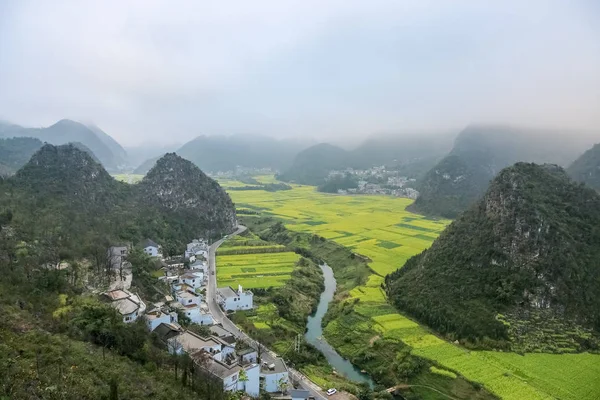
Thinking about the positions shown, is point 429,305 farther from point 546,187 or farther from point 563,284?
point 546,187

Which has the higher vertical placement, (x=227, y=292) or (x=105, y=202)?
(x=105, y=202)

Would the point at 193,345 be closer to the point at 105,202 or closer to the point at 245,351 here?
the point at 245,351

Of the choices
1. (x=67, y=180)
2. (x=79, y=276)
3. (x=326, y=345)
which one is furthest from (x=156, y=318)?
(x=67, y=180)

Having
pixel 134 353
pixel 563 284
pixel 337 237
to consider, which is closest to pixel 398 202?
pixel 337 237

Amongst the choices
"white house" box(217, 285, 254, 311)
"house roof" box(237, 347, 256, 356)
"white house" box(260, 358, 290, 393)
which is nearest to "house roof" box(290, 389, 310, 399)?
"white house" box(260, 358, 290, 393)

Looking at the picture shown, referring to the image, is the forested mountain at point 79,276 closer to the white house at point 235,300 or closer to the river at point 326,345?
the white house at point 235,300

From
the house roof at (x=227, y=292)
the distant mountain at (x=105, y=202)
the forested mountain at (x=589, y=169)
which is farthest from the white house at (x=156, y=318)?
the forested mountain at (x=589, y=169)
